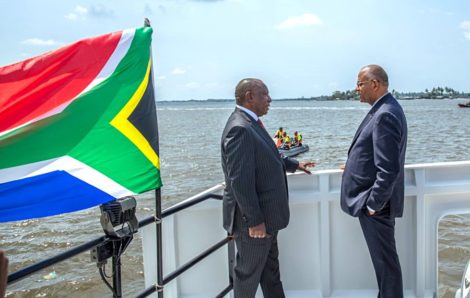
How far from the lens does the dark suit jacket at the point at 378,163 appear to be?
271cm

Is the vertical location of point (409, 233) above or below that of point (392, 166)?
below

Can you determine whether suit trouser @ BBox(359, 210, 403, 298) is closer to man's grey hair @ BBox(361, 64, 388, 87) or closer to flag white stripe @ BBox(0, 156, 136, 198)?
man's grey hair @ BBox(361, 64, 388, 87)

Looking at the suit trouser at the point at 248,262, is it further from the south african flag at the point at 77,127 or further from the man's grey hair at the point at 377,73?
the man's grey hair at the point at 377,73

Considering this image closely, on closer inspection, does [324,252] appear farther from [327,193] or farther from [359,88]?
[359,88]

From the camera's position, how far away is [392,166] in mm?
2695

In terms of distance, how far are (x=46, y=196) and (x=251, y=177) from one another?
1.11 metres

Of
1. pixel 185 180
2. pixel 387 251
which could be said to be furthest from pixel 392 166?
pixel 185 180

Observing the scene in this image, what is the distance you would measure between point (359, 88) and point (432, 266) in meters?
1.42

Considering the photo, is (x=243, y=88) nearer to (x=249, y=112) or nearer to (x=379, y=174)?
(x=249, y=112)

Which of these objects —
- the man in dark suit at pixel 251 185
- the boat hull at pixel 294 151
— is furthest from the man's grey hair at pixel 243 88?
the boat hull at pixel 294 151

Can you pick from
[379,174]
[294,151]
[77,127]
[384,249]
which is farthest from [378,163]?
[294,151]

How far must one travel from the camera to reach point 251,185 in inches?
103

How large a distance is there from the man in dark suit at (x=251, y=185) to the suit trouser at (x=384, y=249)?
561 mm

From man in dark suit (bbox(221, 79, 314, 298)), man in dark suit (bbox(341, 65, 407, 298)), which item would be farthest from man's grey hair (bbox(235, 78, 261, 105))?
man in dark suit (bbox(341, 65, 407, 298))
